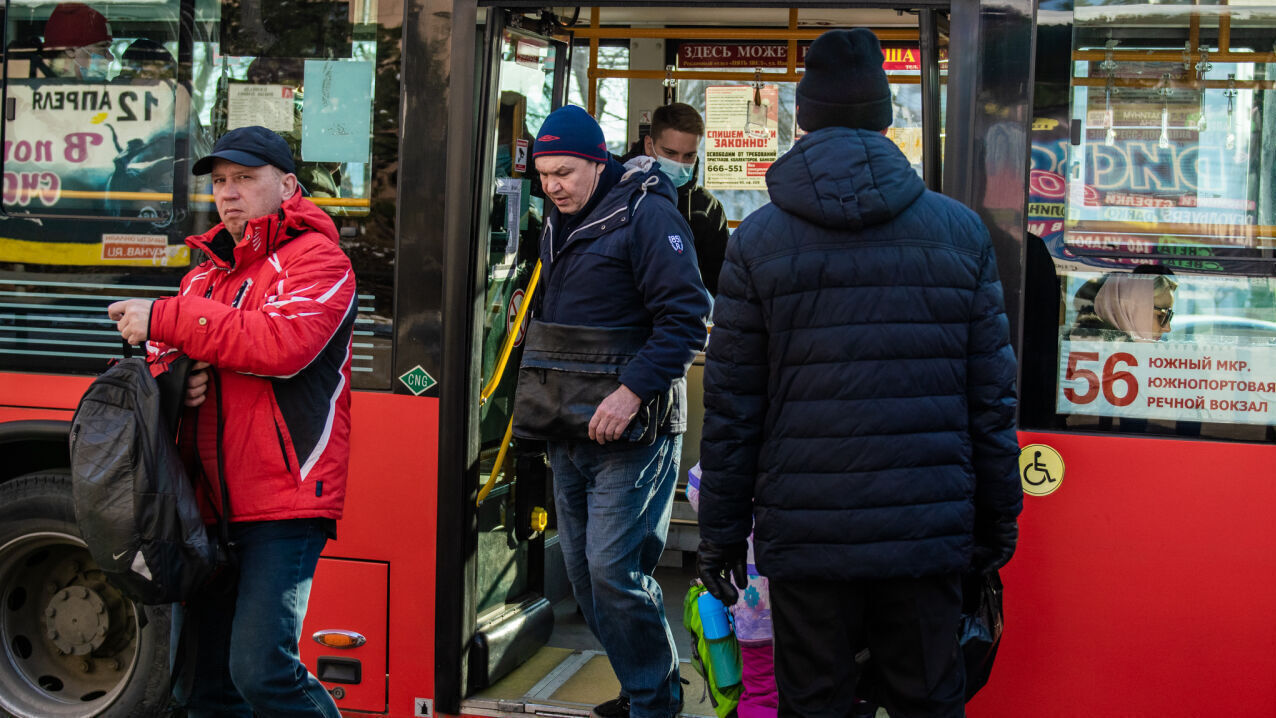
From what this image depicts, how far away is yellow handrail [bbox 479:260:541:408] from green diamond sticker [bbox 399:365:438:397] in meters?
0.28

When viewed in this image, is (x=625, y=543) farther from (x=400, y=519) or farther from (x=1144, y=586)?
(x=1144, y=586)

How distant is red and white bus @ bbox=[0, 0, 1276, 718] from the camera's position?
312 centimetres

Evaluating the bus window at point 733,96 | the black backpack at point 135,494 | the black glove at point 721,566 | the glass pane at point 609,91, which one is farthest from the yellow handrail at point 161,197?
the glass pane at point 609,91

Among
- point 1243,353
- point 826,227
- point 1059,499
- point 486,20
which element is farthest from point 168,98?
point 1243,353

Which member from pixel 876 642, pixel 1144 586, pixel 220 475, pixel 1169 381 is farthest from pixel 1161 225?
pixel 220 475

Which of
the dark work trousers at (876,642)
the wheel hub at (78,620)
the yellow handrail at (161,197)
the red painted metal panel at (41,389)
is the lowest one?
the wheel hub at (78,620)

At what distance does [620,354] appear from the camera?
336 cm

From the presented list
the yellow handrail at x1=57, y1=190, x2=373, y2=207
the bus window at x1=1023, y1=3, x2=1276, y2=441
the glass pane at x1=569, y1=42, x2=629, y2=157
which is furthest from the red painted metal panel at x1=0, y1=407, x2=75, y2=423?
the glass pane at x1=569, y1=42, x2=629, y2=157

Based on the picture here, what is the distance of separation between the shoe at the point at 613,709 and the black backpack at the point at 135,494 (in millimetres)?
1370

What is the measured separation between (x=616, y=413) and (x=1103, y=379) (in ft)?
4.21

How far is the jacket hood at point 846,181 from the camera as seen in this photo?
7.89 feet

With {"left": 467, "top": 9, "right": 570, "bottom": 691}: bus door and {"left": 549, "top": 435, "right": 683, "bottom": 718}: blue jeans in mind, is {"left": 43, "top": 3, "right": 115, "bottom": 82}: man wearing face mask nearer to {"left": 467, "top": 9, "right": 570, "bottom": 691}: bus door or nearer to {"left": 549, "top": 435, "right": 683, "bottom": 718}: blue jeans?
{"left": 467, "top": 9, "right": 570, "bottom": 691}: bus door

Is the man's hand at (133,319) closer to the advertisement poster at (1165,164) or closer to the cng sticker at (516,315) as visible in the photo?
the cng sticker at (516,315)

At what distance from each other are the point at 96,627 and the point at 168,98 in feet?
5.55
